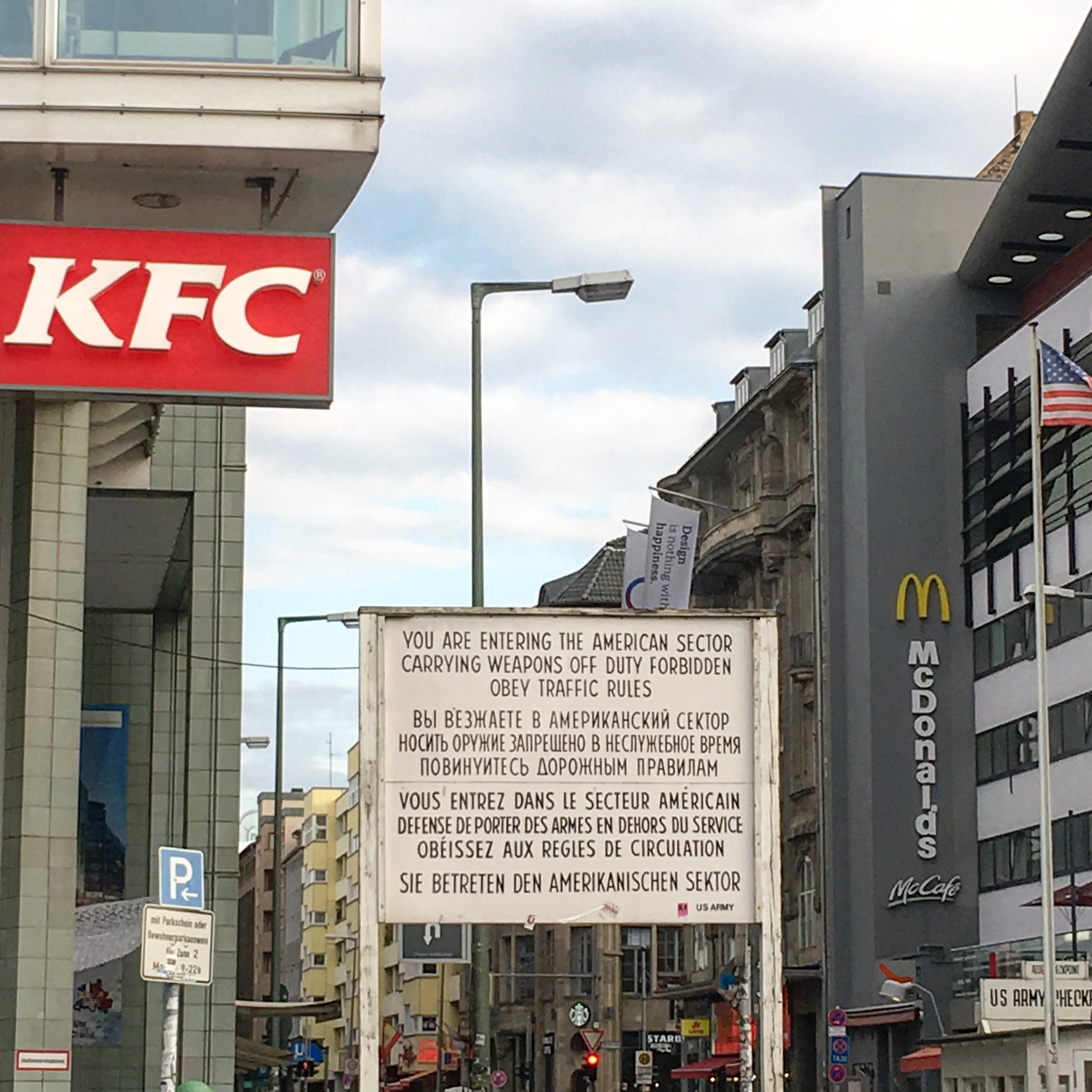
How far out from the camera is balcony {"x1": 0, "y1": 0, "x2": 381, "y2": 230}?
17.8 metres

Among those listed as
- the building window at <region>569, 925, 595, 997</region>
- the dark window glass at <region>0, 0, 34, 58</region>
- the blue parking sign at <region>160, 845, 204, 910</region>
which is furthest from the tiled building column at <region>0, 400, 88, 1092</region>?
the building window at <region>569, 925, 595, 997</region>

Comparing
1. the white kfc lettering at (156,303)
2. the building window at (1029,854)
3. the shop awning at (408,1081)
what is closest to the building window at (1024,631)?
the building window at (1029,854)

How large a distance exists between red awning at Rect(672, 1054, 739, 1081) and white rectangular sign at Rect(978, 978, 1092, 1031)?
36.5 m

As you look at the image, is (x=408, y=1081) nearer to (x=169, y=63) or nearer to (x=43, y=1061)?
(x=43, y=1061)

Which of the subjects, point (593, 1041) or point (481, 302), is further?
point (593, 1041)

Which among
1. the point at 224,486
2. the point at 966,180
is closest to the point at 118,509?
the point at 224,486

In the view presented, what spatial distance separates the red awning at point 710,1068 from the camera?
71.2m

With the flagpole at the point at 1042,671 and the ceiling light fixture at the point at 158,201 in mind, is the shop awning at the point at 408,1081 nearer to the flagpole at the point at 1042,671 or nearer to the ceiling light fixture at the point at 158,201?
the flagpole at the point at 1042,671

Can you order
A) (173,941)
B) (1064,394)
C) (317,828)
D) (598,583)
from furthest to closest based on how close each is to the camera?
(317,828)
(598,583)
(1064,394)
(173,941)

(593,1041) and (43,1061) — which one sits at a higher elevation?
(43,1061)

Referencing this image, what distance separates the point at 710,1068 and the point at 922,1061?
76.4ft

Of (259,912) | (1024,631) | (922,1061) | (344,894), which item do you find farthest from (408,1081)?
(259,912)

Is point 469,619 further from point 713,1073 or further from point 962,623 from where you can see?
point 713,1073

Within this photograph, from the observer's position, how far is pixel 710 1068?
73.1m
